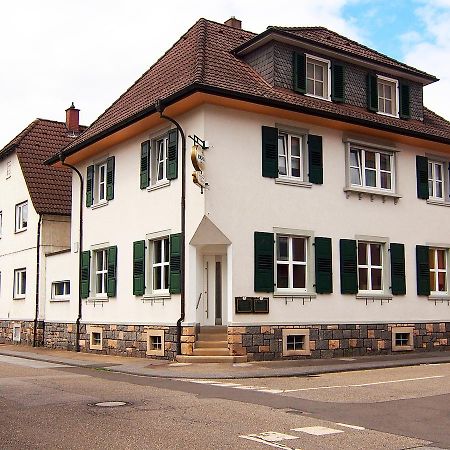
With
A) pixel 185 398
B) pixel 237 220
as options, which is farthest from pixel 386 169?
pixel 185 398

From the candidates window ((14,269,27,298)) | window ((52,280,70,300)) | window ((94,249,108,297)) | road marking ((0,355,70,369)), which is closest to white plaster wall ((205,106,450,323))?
road marking ((0,355,70,369))

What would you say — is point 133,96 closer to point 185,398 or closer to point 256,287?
point 256,287

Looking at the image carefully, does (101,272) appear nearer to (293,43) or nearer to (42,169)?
(42,169)

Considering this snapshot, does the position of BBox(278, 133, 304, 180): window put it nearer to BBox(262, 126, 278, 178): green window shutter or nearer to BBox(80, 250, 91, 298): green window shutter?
BBox(262, 126, 278, 178): green window shutter

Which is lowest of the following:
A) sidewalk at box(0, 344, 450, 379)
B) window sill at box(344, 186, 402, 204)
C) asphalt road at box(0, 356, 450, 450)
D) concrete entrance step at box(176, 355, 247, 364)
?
asphalt road at box(0, 356, 450, 450)

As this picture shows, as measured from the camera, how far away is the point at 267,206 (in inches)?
782

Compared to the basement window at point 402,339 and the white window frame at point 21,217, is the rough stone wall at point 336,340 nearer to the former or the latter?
the basement window at point 402,339

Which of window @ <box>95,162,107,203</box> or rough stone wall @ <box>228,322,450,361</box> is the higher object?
window @ <box>95,162,107,203</box>

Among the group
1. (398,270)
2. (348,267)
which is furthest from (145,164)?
(398,270)

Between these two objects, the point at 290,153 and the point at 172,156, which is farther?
the point at 290,153

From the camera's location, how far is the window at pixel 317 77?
22141 mm

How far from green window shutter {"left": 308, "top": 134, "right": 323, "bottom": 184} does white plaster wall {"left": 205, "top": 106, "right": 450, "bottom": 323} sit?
230mm

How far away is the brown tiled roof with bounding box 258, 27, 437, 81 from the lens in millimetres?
22125

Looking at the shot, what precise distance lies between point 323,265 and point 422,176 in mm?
5422
